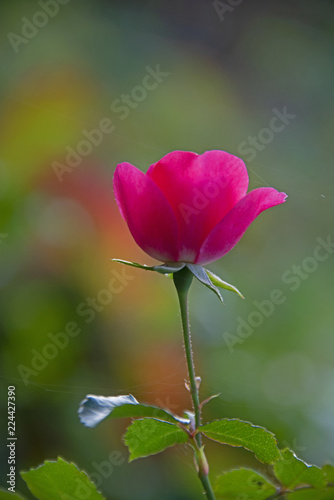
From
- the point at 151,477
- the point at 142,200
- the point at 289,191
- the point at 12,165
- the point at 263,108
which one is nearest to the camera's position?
the point at 142,200

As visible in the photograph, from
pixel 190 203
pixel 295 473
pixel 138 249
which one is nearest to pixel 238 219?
pixel 190 203

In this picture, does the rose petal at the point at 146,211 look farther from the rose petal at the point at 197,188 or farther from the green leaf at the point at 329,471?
the green leaf at the point at 329,471

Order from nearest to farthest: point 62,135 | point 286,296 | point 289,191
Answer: point 62,135
point 286,296
point 289,191

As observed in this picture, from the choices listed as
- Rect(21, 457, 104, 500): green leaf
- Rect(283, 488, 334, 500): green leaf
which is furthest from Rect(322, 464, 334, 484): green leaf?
Rect(21, 457, 104, 500): green leaf

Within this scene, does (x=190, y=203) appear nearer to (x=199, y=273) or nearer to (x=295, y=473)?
(x=199, y=273)

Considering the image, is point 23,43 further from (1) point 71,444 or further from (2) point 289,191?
(1) point 71,444

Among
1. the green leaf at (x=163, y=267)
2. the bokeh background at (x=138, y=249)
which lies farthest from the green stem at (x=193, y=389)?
the bokeh background at (x=138, y=249)

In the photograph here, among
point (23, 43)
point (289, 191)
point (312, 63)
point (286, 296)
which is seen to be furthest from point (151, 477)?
point (312, 63)

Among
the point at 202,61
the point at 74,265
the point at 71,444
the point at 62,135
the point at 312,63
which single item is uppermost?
the point at 312,63

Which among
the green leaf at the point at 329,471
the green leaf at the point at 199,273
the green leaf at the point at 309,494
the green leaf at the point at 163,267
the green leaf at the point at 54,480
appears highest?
the green leaf at the point at 199,273
